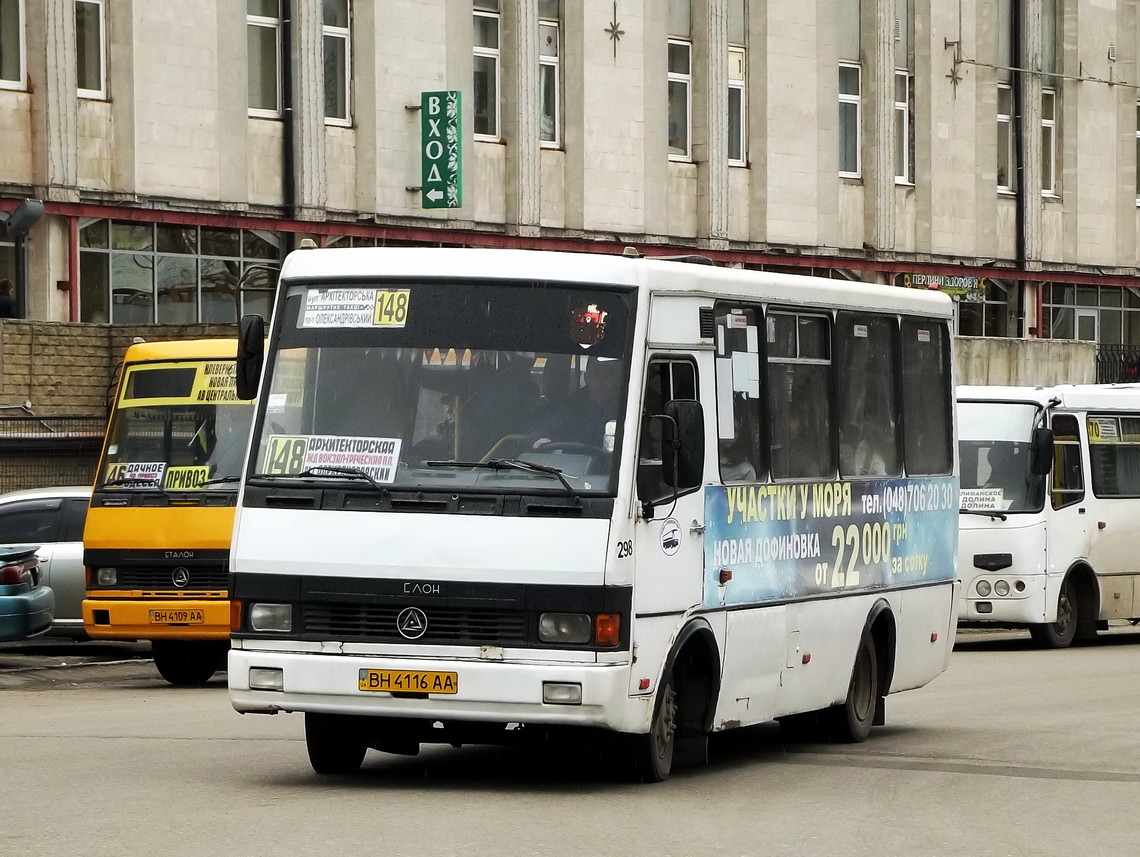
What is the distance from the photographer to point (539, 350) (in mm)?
10945

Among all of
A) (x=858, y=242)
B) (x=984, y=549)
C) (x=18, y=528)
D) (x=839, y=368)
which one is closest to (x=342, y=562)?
(x=839, y=368)

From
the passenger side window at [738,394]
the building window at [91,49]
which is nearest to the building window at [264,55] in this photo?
the building window at [91,49]

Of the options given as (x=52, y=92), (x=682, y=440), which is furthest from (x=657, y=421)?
(x=52, y=92)

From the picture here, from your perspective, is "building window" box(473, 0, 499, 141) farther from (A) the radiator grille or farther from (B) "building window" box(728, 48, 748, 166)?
(A) the radiator grille

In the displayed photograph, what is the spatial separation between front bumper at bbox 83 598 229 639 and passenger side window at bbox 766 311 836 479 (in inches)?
259

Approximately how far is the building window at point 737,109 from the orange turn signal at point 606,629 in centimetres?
3276

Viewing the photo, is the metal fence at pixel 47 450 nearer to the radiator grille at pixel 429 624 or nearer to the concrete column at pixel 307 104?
the concrete column at pixel 307 104

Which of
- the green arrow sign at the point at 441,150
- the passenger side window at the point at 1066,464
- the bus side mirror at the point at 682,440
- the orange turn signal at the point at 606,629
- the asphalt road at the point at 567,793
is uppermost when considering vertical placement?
the green arrow sign at the point at 441,150

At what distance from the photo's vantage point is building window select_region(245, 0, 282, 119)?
116 feet

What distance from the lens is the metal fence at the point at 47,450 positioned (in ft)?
88.5

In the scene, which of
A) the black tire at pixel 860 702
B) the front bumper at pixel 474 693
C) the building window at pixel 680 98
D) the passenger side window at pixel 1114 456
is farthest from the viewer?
the building window at pixel 680 98

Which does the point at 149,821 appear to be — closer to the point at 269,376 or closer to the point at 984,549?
the point at 269,376

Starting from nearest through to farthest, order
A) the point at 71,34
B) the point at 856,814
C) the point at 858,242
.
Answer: the point at 856,814 → the point at 71,34 → the point at 858,242

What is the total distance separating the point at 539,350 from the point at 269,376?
139 centimetres
